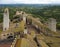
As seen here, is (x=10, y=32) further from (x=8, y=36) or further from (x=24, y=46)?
(x=24, y=46)

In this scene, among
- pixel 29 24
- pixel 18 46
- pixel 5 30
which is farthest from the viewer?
pixel 29 24

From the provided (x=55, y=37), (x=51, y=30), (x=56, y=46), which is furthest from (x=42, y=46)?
(x=51, y=30)

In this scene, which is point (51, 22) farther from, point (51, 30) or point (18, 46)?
point (18, 46)

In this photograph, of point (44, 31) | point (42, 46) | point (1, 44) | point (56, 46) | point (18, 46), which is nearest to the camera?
point (18, 46)

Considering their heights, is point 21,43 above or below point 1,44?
above

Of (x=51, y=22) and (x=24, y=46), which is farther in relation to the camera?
→ (x=51, y=22)

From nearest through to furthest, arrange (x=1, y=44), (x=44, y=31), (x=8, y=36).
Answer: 1. (x=1, y=44)
2. (x=8, y=36)
3. (x=44, y=31)

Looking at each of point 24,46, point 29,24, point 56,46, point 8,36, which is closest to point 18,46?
point 24,46

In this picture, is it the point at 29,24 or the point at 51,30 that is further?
the point at 29,24

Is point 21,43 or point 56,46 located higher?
point 21,43
